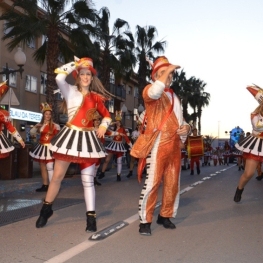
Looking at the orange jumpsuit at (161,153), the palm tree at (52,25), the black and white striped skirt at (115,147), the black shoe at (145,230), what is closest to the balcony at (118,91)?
the palm tree at (52,25)

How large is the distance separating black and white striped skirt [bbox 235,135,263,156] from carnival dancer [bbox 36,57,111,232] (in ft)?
10.6

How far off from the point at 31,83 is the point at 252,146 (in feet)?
89.5

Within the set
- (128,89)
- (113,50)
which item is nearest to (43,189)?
(113,50)

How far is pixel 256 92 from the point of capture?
28.1 ft

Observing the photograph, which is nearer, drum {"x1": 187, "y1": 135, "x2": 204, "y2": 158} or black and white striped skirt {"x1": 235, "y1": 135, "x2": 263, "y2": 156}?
black and white striped skirt {"x1": 235, "y1": 135, "x2": 263, "y2": 156}

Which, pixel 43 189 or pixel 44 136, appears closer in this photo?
pixel 44 136

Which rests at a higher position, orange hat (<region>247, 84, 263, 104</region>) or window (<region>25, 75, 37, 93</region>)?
window (<region>25, 75, 37, 93</region>)

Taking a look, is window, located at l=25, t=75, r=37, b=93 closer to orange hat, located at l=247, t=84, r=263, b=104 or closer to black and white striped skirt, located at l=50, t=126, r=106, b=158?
orange hat, located at l=247, t=84, r=263, b=104

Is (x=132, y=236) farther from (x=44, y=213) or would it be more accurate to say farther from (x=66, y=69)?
(x=66, y=69)

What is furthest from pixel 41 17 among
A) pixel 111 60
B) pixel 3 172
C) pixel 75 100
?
pixel 75 100

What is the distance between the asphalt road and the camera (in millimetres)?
4988

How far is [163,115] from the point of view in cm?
612

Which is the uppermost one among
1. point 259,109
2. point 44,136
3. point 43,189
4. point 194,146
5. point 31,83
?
point 31,83

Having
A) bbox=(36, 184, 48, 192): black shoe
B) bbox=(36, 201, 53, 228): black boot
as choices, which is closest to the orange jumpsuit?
bbox=(36, 201, 53, 228): black boot
